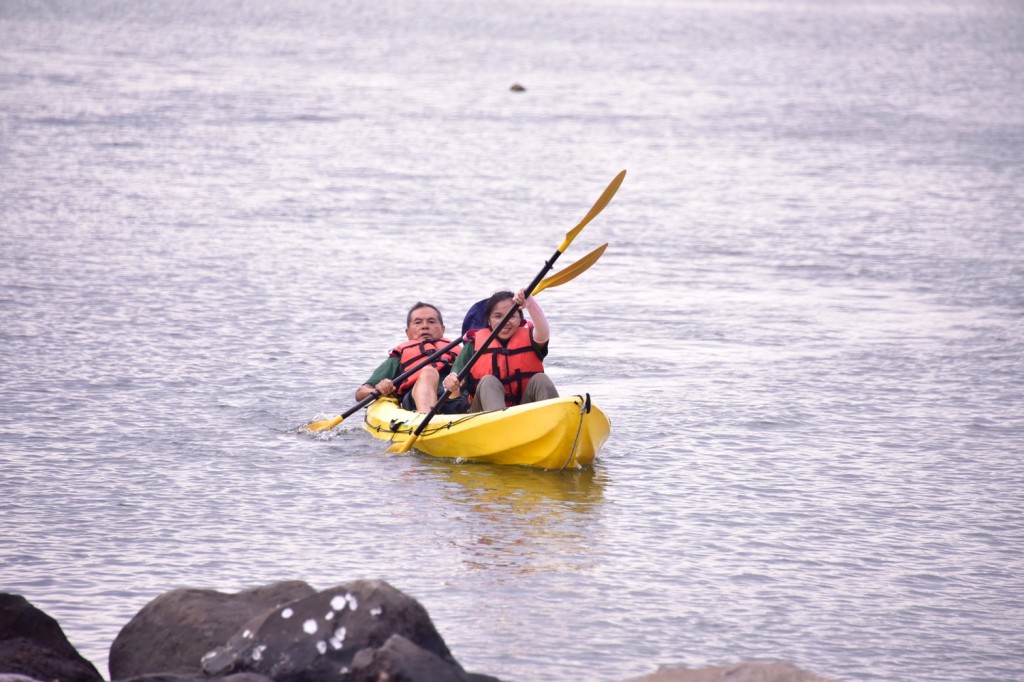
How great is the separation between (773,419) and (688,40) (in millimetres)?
45820

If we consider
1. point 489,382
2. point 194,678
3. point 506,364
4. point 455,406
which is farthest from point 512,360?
point 194,678

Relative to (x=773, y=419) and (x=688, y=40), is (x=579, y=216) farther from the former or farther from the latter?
(x=688, y=40)

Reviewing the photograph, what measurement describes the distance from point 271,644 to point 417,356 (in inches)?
196

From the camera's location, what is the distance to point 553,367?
38.3 feet

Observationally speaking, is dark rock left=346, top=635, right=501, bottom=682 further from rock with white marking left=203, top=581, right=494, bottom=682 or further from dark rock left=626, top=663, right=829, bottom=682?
dark rock left=626, top=663, right=829, bottom=682

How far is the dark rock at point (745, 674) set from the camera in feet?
16.8

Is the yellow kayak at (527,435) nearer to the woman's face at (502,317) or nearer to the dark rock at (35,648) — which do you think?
the woman's face at (502,317)

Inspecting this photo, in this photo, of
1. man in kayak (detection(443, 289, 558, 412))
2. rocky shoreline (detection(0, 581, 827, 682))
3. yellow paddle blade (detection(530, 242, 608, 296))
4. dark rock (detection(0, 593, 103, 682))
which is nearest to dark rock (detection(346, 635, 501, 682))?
rocky shoreline (detection(0, 581, 827, 682))

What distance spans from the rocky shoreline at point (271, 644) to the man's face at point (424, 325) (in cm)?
467

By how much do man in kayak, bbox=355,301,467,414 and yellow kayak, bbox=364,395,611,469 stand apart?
0.38 metres

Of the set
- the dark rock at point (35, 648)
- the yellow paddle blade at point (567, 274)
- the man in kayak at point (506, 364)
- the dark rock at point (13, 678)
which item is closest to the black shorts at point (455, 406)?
the man in kayak at point (506, 364)

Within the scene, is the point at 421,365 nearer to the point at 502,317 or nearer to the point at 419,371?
the point at 419,371

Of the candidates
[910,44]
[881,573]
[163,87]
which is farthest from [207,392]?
[910,44]

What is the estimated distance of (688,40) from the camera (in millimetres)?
54125
